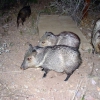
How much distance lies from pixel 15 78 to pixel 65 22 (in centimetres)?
251

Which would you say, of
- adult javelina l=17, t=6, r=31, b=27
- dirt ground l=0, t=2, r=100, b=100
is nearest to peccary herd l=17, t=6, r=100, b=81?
dirt ground l=0, t=2, r=100, b=100

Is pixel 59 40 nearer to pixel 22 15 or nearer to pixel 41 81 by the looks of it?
pixel 41 81

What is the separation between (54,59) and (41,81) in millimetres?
452

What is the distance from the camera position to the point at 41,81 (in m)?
3.58

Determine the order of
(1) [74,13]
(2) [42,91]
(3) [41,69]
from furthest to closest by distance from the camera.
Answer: (1) [74,13], (3) [41,69], (2) [42,91]

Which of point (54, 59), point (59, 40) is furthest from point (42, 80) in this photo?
point (59, 40)

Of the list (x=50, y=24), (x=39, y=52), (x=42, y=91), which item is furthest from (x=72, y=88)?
(x=50, y=24)

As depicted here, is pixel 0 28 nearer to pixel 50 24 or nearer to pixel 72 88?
pixel 50 24

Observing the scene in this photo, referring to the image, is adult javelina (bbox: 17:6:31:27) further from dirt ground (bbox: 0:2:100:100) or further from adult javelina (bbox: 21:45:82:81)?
adult javelina (bbox: 21:45:82:81)

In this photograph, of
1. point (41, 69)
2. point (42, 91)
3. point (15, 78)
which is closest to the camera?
point (42, 91)

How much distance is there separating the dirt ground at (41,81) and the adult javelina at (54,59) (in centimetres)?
18

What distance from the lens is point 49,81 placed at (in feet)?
11.8

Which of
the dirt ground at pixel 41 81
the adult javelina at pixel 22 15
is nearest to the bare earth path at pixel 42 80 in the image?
the dirt ground at pixel 41 81

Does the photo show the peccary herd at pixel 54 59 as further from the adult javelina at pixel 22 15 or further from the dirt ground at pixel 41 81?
the adult javelina at pixel 22 15
